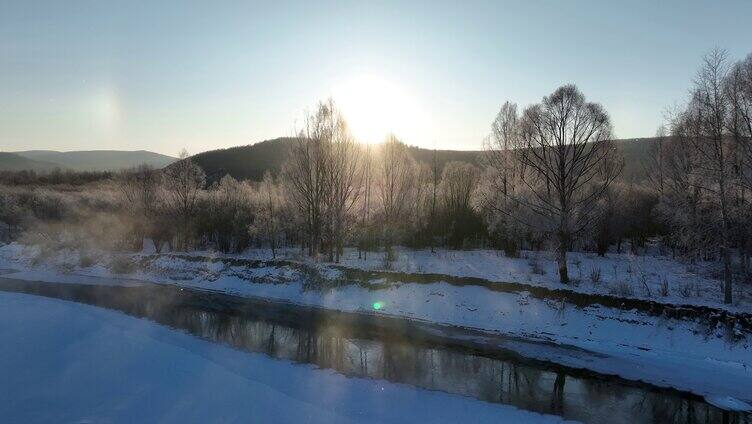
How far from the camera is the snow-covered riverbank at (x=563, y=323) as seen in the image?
1429 centimetres

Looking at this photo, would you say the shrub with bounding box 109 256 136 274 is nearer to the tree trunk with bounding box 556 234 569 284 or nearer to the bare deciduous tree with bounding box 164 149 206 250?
the bare deciduous tree with bounding box 164 149 206 250

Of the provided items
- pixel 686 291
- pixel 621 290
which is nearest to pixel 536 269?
pixel 621 290

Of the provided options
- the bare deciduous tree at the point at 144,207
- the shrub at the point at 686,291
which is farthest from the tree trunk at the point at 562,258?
the bare deciduous tree at the point at 144,207

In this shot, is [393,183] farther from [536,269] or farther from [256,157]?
[256,157]

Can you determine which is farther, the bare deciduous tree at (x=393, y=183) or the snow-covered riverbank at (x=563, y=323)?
the bare deciduous tree at (x=393, y=183)

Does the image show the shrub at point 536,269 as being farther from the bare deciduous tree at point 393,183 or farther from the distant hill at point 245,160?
the distant hill at point 245,160

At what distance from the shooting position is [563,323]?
18375 millimetres

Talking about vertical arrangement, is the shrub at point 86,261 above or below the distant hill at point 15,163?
below

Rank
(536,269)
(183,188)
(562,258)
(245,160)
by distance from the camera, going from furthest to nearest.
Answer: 1. (245,160)
2. (183,188)
3. (536,269)
4. (562,258)

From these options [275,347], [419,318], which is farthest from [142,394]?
[419,318]

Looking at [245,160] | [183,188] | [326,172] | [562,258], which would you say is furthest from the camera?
[245,160]

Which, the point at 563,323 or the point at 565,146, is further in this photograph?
the point at 565,146

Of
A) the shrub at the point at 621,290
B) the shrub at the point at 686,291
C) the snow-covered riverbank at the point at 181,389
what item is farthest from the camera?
the shrub at the point at 686,291

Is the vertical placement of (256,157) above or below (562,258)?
above
